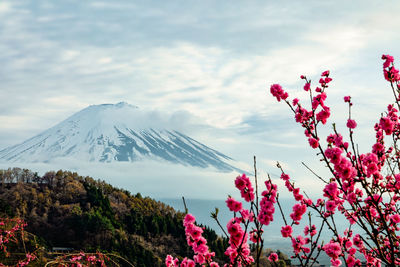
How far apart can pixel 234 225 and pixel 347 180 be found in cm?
168

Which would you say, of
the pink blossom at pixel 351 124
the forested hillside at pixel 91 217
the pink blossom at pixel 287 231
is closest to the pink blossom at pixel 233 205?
the pink blossom at pixel 287 231

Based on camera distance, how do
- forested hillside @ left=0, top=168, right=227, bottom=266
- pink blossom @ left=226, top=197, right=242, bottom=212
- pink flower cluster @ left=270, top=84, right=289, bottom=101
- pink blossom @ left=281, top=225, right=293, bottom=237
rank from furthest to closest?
forested hillside @ left=0, top=168, right=227, bottom=266, pink flower cluster @ left=270, top=84, right=289, bottom=101, pink blossom @ left=281, top=225, right=293, bottom=237, pink blossom @ left=226, top=197, right=242, bottom=212

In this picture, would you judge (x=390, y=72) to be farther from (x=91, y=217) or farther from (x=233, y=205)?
(x=91, y=217)

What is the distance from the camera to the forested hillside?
3494cm

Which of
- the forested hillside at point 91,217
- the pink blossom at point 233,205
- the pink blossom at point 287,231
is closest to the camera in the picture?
the pink blossom at point 233,205

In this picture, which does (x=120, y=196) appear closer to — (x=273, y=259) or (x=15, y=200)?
(x=15, y=200)

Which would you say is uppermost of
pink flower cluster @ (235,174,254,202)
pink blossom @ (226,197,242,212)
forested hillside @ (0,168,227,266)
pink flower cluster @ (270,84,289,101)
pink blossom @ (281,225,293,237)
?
pink flower cluster @ (270,84,289,101)

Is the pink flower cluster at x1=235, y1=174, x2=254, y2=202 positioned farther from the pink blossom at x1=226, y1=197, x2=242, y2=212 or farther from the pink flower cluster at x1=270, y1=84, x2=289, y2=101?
the pink flower cluster at x1=270, y1=84, x2=289, y2=101

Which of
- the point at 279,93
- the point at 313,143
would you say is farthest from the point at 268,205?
the point at 279,93

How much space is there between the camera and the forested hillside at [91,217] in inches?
1375

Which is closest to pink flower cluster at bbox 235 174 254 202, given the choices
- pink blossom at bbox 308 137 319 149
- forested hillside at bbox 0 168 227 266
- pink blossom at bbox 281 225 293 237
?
pink blossom at bbox 281 225 293 237

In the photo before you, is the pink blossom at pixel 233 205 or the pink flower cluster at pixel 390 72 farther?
the pink flower cluster at pixel 390 72

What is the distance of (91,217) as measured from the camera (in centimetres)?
3653

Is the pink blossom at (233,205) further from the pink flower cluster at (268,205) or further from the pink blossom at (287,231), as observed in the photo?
the pink blossom at (287,231)
